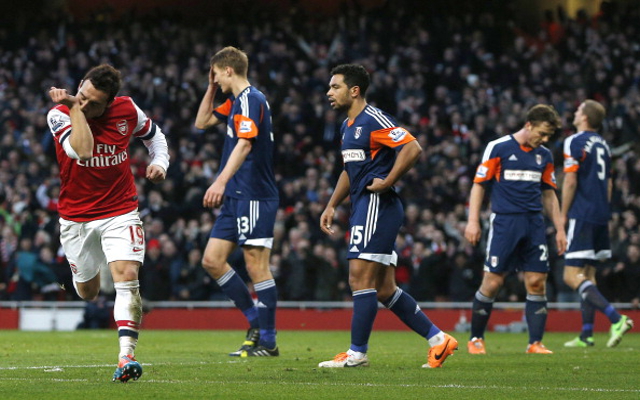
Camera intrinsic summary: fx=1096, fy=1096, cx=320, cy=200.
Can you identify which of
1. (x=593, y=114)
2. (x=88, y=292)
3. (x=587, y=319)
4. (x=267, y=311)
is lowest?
(x=587, y=319)

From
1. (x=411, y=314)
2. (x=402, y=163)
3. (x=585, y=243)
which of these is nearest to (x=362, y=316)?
(x=411, y=314)

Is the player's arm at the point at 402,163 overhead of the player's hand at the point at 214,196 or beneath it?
overhead

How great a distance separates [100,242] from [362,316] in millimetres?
2092

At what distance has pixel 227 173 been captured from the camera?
29.7 feet

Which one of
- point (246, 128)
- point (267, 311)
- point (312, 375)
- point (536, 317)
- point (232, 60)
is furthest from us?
point (536, 317)

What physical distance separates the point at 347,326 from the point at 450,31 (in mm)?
10349

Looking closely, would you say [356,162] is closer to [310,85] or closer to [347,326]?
[347,326]

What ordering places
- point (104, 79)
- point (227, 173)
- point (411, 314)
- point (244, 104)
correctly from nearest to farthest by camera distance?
point (104, 79) → point (411, 314) → point (227, 173) → point (244, 104)

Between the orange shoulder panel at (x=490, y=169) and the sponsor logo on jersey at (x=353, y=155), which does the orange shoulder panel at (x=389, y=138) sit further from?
the orange shoulder panel at (x=490, y=169)

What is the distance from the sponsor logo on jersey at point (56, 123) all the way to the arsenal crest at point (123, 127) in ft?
1.37

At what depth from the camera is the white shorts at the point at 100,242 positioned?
24.7ft

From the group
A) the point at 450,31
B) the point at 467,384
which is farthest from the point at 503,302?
the point at 467,384

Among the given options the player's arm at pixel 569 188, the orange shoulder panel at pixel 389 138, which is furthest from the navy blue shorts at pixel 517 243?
the orange shoulder panel at pixel 389 138

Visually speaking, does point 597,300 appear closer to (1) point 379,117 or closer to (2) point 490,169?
(2) point 490,169
